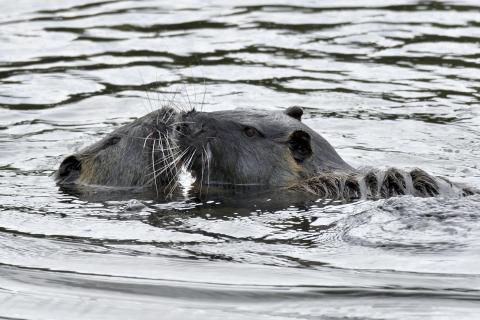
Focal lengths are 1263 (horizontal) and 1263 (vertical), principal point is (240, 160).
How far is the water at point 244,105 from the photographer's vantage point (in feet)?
21.9

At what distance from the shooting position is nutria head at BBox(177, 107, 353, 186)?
8.72 meters

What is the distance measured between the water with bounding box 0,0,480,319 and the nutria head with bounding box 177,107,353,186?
0.79ft

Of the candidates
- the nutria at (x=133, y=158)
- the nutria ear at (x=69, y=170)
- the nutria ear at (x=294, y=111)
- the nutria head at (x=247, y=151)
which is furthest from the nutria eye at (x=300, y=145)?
the nutria ear at (x=69, y=170)

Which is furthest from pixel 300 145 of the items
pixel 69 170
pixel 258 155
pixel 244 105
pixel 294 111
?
pixel 244 105

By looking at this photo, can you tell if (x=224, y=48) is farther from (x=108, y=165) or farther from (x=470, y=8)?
(x=108, y=165)

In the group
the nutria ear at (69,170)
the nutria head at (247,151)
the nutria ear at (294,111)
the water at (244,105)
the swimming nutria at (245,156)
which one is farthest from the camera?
the nutria ear at (69,170)

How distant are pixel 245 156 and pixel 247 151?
0.14ft

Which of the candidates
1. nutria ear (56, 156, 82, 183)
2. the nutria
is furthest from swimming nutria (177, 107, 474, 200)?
nutria ear (56, 156, 82, 183)

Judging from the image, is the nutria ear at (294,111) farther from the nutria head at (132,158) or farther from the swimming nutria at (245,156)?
the nutria head at (132,158)

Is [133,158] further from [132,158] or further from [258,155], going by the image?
[258,155]

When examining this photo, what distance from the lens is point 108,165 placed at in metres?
9.20

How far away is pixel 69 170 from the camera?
31.0 ft

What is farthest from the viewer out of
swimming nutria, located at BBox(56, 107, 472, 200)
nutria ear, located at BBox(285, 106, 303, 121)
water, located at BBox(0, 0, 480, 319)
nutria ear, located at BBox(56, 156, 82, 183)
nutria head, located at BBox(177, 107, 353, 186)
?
nutria ear, located at BBox(56, 156, 82, 183)

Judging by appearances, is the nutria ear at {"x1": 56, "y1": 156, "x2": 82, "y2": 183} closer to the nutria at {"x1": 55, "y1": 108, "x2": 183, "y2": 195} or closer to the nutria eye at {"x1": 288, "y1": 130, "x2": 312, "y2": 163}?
the nutria at {"x1": 55, "y1": 108, "x2": 183, "y2": 195}
